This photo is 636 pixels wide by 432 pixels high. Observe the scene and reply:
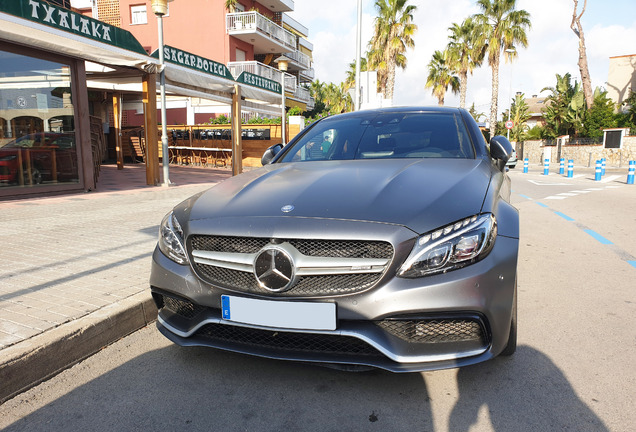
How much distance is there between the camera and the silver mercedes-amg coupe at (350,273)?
2020 mm

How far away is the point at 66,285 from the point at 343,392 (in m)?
2.41

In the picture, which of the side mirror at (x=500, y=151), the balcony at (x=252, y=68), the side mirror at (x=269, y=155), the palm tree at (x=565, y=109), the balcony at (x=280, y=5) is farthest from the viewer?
the palm tree at (x=565, y=109)

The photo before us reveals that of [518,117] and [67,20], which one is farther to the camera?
[518,117]

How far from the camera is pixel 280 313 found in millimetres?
2100

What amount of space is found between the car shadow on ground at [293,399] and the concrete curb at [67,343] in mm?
92

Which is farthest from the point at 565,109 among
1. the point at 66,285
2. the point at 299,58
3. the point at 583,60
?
the point at 66,285

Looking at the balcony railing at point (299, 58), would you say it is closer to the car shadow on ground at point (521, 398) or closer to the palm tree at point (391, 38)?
the palm tree at point (391, 38)

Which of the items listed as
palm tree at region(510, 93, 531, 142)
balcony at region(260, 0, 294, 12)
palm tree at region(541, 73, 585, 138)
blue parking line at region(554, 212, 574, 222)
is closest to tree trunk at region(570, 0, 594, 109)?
palm tree at region(541, 73, 585, 138)

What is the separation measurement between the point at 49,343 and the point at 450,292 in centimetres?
206

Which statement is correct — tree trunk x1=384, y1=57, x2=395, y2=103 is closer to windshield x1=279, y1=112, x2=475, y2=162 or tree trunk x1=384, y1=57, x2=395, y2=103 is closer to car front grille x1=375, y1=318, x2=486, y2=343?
windshield x1=279, y1=112, x2=475, y2=162

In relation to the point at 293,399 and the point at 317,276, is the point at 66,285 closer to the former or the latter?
the point at 293,399

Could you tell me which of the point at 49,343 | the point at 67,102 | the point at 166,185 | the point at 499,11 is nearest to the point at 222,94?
the point at 166,185

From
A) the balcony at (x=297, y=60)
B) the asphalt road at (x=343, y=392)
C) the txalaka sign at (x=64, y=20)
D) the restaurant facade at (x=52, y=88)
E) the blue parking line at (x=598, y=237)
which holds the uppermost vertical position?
the balcony at (x=297, y=60)

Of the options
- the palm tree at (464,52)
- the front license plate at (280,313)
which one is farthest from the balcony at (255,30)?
the front license plate at (280,313)
